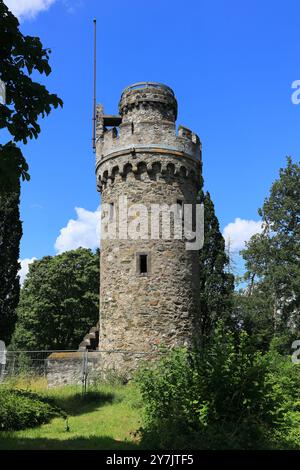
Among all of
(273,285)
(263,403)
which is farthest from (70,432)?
(273,285)

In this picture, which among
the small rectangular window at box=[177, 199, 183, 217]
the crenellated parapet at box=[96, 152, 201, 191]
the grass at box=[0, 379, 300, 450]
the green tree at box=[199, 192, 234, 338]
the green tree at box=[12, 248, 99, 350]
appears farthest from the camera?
the green tree at box=[12, 248, 99, 350]

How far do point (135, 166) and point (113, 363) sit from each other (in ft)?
23.3

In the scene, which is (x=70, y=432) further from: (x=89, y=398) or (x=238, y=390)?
(x=89, y=398)

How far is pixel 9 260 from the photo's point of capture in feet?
A: 78.9

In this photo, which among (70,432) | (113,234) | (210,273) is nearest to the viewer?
(70,432)

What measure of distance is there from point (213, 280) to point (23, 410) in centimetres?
1528

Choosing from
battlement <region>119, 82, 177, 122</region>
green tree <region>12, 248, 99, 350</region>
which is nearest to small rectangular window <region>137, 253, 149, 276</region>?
battlement <region>119, 82, 177, 122</region>

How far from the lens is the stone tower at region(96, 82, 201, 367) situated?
16.3 meters

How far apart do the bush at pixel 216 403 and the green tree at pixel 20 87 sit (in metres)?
4.87

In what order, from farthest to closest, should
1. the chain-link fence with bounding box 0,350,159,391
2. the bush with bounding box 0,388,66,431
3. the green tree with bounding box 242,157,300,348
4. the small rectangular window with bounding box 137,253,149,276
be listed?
the green tree with bounding box 242,157,300,348 → the small rectangular window with bounding box 137,253,149,276 → the chain-link fence with bounding box 0,350,159,391 → the bush with bounding box 0,388,66,431

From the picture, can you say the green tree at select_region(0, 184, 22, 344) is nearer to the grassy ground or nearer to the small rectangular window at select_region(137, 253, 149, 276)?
the grassy ground

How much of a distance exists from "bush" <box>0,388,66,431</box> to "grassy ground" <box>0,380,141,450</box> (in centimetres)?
26

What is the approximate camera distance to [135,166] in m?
17.2
